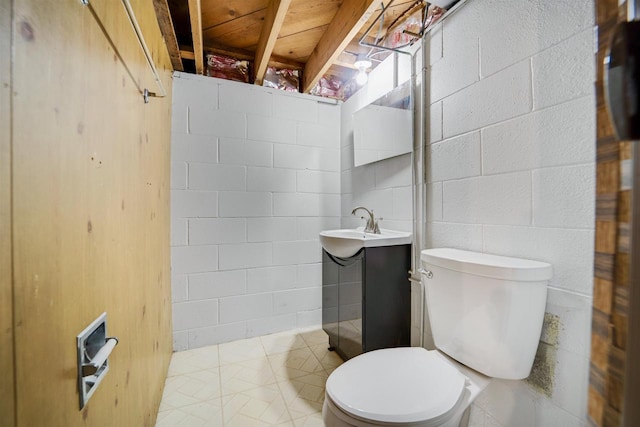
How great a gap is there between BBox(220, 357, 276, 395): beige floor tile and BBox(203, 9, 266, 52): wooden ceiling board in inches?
91.0

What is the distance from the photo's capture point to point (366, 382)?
90 cm

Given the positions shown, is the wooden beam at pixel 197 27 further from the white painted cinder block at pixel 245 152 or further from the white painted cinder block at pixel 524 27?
the white painted cinder block at pixel 524 27

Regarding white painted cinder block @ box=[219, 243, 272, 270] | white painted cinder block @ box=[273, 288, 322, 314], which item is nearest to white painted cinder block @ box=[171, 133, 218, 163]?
white painted cinder block @ box=[219, 243, 272, 270]

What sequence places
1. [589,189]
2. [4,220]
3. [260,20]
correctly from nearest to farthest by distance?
1. [4,220]
2. [589,189]
3. [260,20]

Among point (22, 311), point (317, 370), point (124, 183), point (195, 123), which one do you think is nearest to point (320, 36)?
point (195, 123)

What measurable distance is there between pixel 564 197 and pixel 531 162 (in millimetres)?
168

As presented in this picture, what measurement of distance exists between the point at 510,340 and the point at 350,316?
88cm

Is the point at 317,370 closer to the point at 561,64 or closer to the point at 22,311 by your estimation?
the point at 22,311

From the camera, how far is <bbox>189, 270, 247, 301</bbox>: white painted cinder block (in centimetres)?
196

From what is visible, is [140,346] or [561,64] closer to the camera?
[561,64]

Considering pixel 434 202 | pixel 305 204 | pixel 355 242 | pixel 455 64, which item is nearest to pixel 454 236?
pixel 434 202

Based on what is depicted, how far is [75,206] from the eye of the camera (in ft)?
1.94

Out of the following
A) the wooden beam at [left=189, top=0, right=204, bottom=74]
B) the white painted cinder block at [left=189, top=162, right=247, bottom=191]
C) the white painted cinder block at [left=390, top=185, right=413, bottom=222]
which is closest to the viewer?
the wooden beam at [left=189, top=0, right=204, bottom=74]

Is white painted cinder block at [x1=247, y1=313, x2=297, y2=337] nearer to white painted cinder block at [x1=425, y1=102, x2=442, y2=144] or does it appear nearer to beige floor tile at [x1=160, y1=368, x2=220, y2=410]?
beige floor tile at [x1=160, y1=368, x2=220, y2=410]
